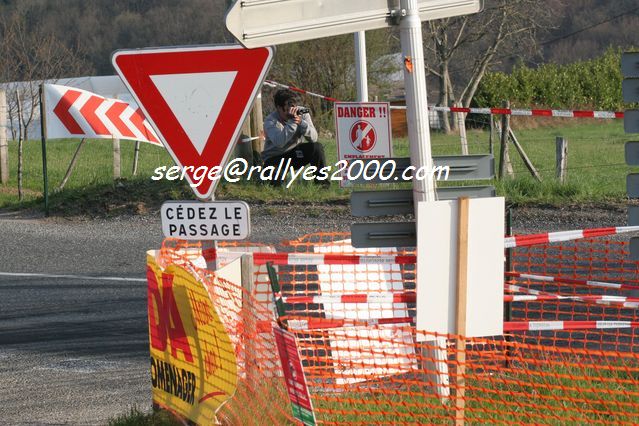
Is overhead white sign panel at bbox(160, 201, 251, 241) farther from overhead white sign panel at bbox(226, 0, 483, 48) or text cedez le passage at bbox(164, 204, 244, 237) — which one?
overhead white sign panel at bbox(226, 0, 483, 48)

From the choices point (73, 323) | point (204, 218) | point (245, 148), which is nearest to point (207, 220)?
point (204, 218)

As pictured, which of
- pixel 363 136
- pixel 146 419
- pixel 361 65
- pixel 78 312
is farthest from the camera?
pixel 361 65

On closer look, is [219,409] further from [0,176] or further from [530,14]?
[530,14]

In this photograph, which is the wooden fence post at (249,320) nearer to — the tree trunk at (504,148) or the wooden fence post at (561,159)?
the tree trunk at (504,148)

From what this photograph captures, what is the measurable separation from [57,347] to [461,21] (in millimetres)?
40237

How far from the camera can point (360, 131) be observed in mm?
12297

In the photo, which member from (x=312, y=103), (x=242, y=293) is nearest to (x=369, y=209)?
(x=242, y=293)

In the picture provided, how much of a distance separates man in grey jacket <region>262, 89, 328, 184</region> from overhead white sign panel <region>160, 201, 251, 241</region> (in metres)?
9.21

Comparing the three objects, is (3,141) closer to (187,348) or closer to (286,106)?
(286,106)

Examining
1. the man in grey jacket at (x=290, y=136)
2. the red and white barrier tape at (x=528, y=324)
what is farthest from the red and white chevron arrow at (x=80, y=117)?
the red and white barrier tape at (x=528, y=324)

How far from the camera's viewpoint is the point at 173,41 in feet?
→ 226

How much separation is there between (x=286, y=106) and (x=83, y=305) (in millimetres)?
5831

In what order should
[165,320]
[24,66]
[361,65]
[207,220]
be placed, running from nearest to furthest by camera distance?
[207,220] < [165,320] < [361,65] < [24,66]

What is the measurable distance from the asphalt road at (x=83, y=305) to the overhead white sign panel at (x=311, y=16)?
2545mm
